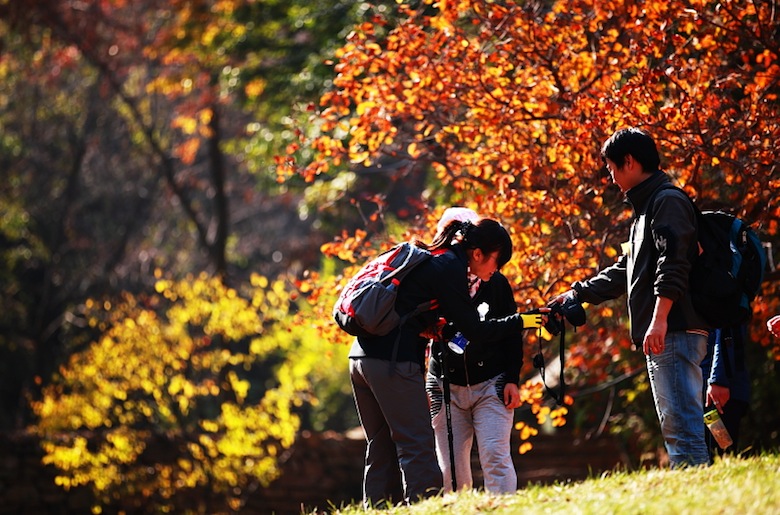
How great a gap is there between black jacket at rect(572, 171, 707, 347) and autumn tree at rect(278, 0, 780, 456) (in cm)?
203

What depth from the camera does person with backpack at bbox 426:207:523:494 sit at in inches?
249

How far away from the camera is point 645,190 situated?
5566 mm

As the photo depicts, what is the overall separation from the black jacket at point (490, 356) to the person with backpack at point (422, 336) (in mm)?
345

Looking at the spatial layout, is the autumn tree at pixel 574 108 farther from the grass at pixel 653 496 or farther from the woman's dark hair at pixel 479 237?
the grass at pixel 653 496

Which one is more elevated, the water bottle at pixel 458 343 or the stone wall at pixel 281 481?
the water bottle at pixel 458 343

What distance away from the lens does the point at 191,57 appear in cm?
2067

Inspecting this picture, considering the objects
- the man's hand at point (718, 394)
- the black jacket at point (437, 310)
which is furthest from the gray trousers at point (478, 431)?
the man's hand at point (718, 394)

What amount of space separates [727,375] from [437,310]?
1.77 m

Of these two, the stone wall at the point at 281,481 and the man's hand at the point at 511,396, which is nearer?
the man's hand at the point at 511,396

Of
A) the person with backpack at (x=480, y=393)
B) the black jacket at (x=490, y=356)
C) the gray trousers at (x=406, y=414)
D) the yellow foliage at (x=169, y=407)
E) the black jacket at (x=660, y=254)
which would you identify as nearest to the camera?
the black jacket at (x=660, y=254)

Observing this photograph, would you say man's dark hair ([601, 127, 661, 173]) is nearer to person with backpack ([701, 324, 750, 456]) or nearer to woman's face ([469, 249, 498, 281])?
woman's face ([469, 249, 498, 281])

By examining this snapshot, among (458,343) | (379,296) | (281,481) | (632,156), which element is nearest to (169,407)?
(281,481)

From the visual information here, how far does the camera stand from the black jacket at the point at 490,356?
645cm

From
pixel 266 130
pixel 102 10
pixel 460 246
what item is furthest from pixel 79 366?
pixel 460 246
